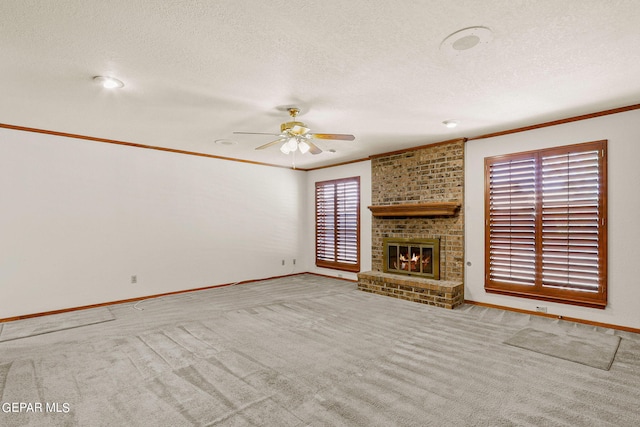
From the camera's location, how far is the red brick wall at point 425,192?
5.05 metres

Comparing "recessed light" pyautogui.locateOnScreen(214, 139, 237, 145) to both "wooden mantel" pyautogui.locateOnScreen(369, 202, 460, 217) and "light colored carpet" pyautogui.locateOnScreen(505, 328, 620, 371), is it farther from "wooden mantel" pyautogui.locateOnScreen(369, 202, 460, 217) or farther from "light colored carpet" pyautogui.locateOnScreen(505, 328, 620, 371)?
"light colored carpet" pyautogui.locateOnScreen(505, 328, 620, 371)

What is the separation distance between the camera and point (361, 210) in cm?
664

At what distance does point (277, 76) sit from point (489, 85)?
199 centimetres

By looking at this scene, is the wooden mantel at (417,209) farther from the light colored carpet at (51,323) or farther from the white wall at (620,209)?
the light colored carpet at (51,323)

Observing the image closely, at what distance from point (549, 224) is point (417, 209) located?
1810mm

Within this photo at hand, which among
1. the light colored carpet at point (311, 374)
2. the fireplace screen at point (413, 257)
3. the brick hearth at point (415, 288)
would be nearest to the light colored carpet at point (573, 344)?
the light colored carpet at point (311, 374)

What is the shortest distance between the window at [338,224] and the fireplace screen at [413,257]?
3.03ft

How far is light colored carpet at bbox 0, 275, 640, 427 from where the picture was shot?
84.0 inches

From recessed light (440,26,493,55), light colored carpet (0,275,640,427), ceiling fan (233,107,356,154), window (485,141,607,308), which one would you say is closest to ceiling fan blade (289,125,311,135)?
ceiling fan (233,107,356,154)

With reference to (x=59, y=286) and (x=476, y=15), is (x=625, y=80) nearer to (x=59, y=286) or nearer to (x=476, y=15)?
(x=476, y=15)

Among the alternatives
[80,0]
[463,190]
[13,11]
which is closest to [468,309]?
[463,190]

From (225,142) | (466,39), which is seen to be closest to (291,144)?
(466,39)

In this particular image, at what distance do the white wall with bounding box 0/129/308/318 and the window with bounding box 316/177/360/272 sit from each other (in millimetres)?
1012

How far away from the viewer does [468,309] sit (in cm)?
461
